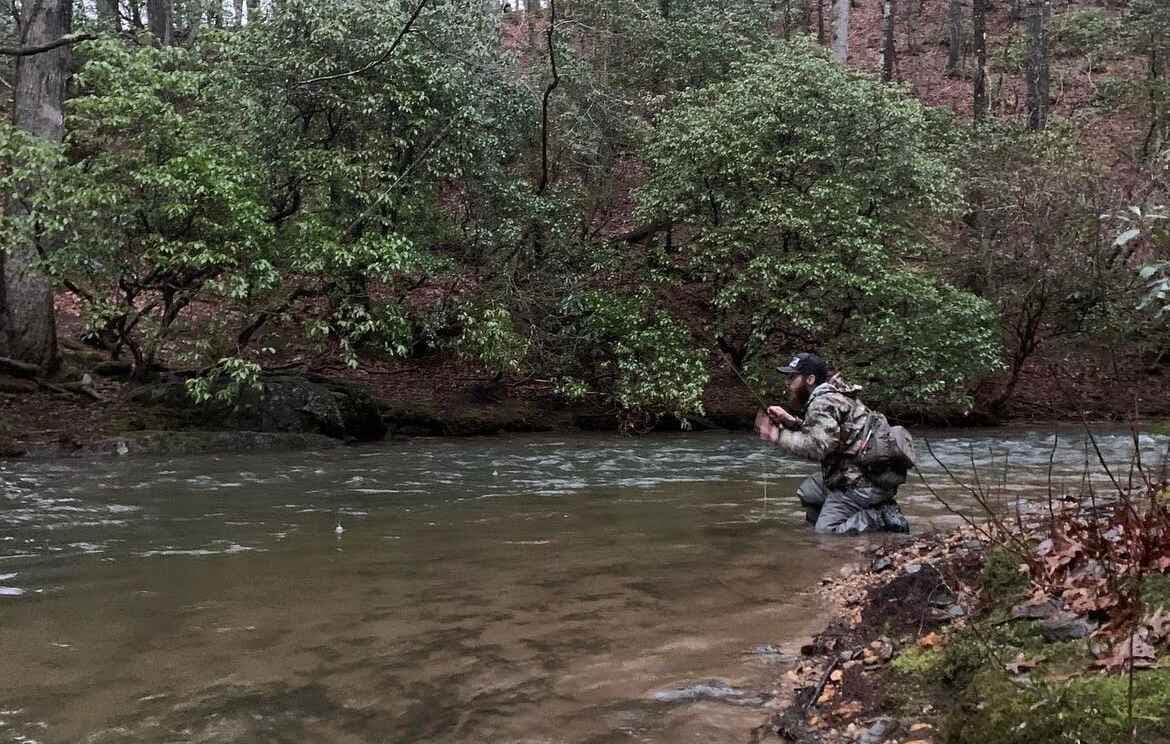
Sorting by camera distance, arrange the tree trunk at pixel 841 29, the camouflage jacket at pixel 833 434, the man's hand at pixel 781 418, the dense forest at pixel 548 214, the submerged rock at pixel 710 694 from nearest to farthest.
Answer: the submerged rock at pixel 710 694
the man's hand at pixel 781 418
the camouflage jacket at pixel 833 434
the dense forest at pixel 548 214
the tree trunk at pixel 841 29

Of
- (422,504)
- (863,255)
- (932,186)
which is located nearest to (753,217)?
(863,255)

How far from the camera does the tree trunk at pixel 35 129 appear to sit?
15469mm

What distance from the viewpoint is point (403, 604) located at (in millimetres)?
5855

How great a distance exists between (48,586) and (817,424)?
18.4ft

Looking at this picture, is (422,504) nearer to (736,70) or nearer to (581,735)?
(581,735)

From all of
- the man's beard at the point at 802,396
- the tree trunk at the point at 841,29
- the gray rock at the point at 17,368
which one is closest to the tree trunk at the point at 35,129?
the gray rock at the point at 17,368

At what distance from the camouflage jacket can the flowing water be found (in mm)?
685

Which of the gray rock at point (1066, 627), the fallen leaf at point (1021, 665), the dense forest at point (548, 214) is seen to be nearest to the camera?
the fallen leaf at point (1021, 665)

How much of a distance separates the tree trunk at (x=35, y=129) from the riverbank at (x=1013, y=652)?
14.7 metres

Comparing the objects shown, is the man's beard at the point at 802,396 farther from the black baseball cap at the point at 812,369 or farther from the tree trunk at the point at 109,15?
the tree trunk at the point at 109,15

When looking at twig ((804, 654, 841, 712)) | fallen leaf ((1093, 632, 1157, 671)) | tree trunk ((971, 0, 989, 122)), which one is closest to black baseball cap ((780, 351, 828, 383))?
twig ((804, 654, 841, 712))

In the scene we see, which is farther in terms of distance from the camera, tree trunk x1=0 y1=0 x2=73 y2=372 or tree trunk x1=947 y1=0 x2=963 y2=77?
tree trunk x1=947 y1=0 x2=963 y2=77

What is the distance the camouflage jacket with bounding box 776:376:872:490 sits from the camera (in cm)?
797

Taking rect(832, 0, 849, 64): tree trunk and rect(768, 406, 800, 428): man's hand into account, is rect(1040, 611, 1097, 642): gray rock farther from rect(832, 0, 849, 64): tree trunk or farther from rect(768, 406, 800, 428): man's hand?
rect(832, 0, 849, 64): tree trunk
